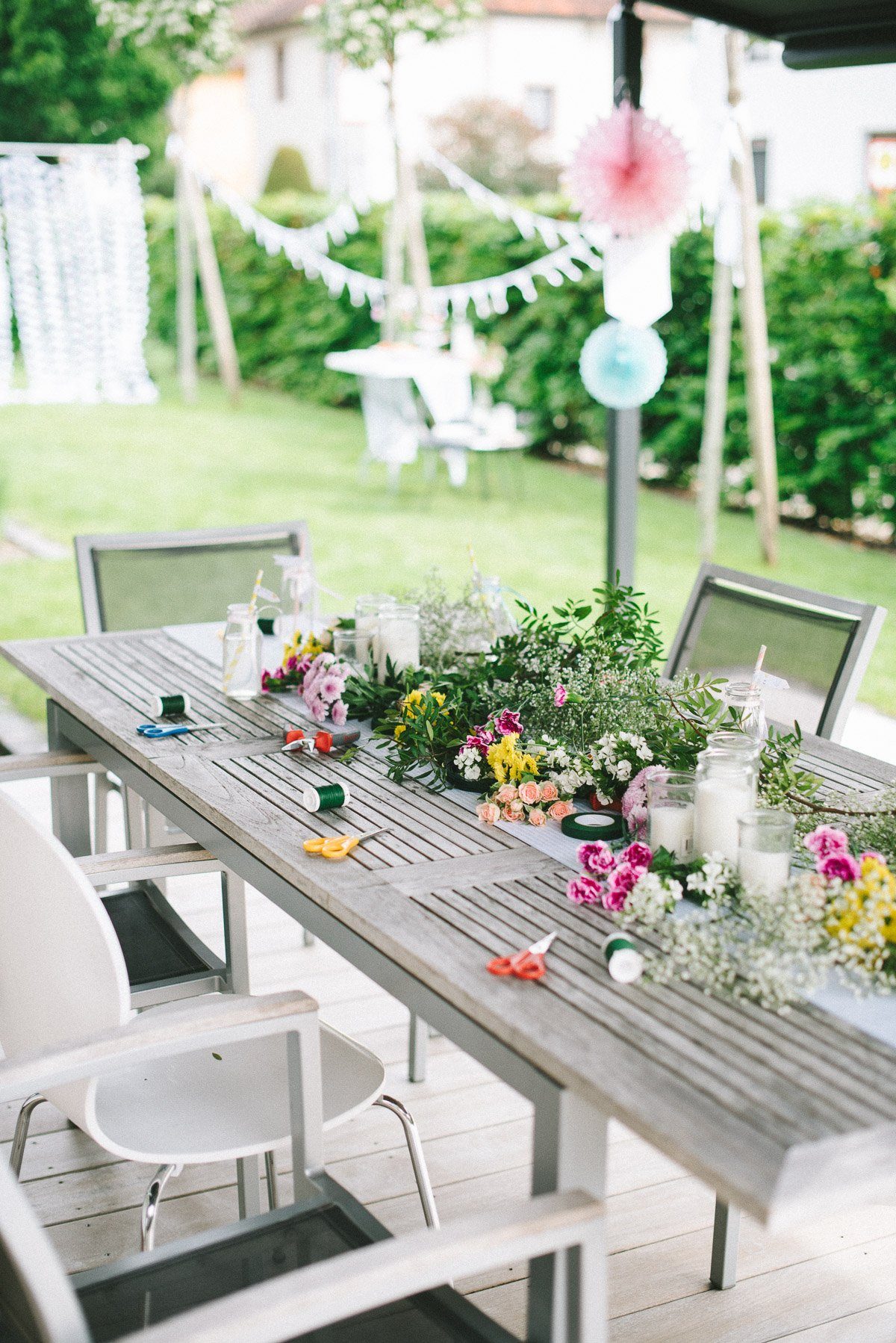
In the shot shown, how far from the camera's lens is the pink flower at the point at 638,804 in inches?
65.4

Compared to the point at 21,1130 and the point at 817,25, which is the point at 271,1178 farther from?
the point at 817,25

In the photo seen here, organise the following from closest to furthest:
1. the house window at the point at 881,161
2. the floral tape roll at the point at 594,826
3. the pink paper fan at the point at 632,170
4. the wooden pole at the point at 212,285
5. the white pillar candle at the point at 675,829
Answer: the white pillar candle at the point at 675,829 < the floral tape roll at the point at 594,826 < the pink paper fan at the point at 632,170 < the wooden pole at the point at 212,285 < the house window at the point at 881,161

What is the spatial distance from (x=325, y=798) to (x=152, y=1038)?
1.52ft

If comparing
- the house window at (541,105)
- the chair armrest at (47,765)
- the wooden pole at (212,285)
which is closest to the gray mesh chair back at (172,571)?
the chair armrest at (47,765)

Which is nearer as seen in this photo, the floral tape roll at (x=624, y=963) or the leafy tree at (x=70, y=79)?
the floral tape roll at (x=624, y=963)

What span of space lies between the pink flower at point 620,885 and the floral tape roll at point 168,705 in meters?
0.91

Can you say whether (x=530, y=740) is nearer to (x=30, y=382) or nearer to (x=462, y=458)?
(x=462, y=458)

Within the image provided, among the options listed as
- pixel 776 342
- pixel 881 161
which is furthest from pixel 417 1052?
pixel 881 161

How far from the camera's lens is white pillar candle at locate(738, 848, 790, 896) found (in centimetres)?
145

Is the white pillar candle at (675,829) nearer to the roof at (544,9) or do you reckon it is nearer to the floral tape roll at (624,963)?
the floral tape roll at (624,963)

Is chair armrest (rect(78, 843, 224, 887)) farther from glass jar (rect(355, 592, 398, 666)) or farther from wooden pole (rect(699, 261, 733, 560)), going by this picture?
wooden pole (rect(699, 261, 733, 560))

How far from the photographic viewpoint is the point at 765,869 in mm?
1455

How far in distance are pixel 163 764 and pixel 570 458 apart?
779cm

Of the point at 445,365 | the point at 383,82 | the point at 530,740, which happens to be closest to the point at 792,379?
the point at 445,365
